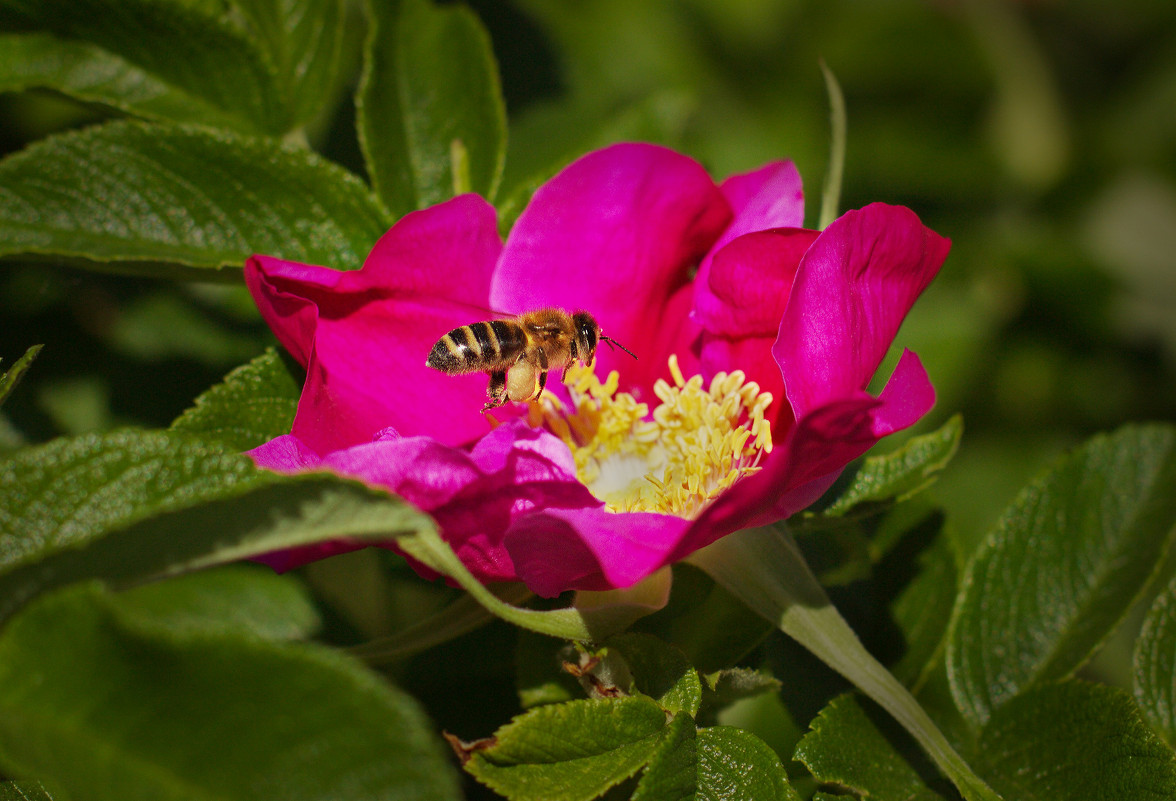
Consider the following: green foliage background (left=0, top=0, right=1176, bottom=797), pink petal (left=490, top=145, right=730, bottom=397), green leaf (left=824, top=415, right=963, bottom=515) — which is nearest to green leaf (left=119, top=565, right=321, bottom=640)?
green foliage background (left=0, top=0, right=1176, bottom=797)

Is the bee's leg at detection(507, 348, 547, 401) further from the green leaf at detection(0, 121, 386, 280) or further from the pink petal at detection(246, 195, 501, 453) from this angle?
the green leaf at detection(0, 121, 386, 280)

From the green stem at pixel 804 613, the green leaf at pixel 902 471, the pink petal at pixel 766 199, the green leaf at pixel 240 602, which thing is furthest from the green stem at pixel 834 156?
the green leaf at pixel 240 602

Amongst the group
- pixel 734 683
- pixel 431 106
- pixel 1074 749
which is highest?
pixel 431 106

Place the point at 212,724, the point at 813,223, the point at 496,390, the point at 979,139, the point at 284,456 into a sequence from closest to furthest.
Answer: the point at 212,724, the point at 284,456, the point at 496,390, the point at 813,223, the point at 979,139

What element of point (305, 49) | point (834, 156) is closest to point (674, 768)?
point (834, 156)

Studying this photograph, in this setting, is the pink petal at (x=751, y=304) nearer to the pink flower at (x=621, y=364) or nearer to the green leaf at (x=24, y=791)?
the pink flower at (x=621, y=364)

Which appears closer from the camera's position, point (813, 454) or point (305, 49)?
point (813, 454)

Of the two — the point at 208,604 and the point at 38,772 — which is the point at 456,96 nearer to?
the point at 208,604

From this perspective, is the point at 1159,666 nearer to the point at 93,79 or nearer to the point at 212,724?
the point at 212,724
